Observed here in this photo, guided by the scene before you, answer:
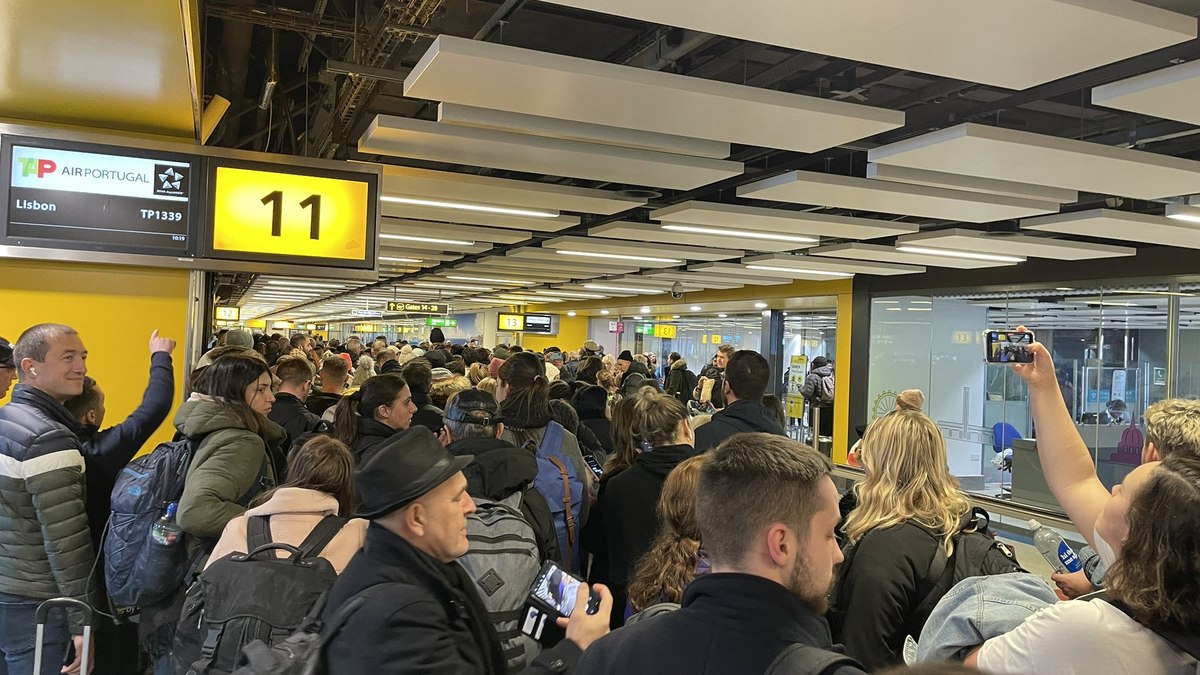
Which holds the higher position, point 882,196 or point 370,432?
point 882,196

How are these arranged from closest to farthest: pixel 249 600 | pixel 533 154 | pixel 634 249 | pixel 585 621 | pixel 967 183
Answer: pixel 585 621 < pixel 249 600 < pixel 533 154 < pixel 967 183 < pixel 634 249

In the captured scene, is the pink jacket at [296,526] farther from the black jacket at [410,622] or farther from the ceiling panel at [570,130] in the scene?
the ceiling panel at [570,130]

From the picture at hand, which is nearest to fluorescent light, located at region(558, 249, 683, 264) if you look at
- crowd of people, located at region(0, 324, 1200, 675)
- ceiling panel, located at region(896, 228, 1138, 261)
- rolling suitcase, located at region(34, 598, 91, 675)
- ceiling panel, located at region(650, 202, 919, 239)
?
ceiling panel, located at region(650, 202, 919, 239)

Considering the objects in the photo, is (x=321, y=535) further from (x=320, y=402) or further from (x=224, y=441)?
(x=320, y=402)

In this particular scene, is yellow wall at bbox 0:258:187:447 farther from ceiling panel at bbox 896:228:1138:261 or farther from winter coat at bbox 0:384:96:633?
ceiling panel at bbox 896:228:1138:261

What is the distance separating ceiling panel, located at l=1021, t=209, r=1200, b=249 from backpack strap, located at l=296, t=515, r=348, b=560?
6767 millimetres

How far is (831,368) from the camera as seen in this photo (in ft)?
49.8

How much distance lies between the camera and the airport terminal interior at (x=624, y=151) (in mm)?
3324

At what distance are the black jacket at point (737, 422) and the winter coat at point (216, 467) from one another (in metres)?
2.36

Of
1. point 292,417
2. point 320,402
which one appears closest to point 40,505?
point 292,417

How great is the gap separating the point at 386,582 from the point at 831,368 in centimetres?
1424

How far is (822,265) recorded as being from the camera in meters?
11.8

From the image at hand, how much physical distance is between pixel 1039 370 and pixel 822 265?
946 cm

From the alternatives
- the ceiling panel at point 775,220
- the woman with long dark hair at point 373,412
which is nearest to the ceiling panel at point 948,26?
the woman with long dark hair at point 373,412
